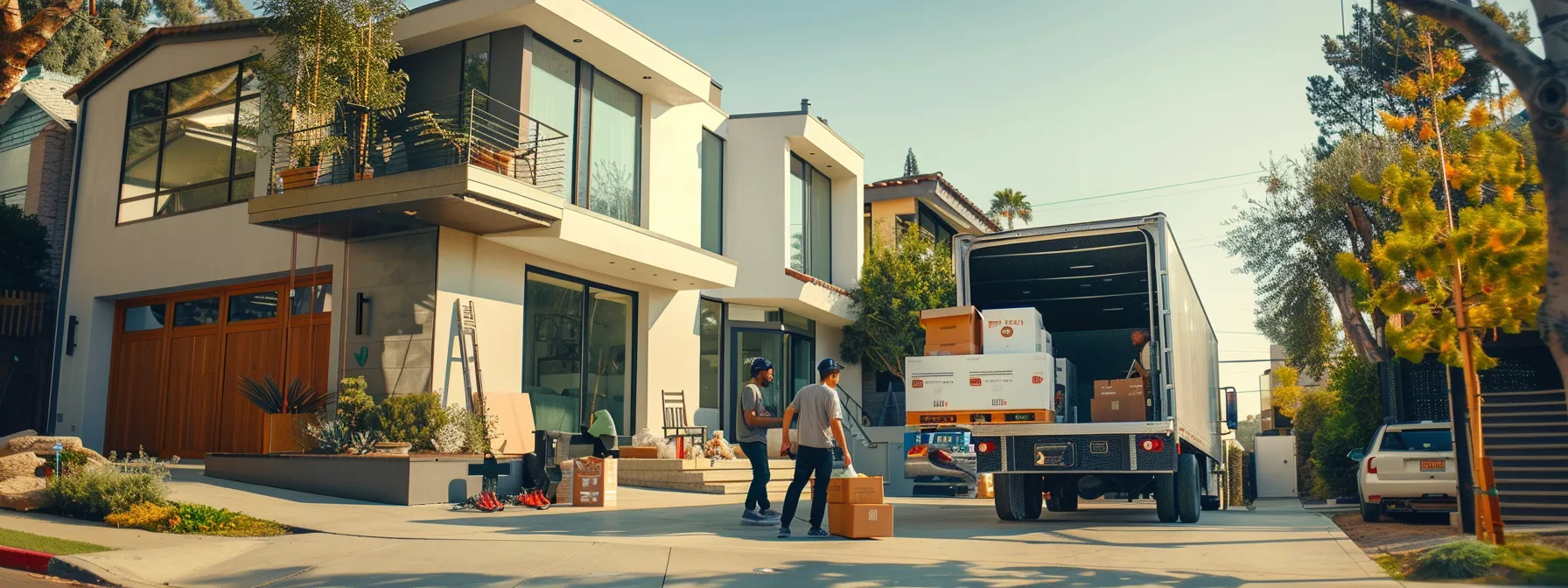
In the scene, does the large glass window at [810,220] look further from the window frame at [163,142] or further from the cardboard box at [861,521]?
the cardboard box at [861,521]

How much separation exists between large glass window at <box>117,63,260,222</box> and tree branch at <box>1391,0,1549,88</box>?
Answer: 1591 cm

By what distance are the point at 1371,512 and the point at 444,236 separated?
12.3 meters

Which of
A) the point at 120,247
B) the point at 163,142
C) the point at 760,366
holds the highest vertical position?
the point at 163,142

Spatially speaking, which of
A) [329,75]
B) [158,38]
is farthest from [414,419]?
[158,38]

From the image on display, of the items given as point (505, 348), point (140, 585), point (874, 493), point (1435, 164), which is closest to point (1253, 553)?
point (874, 493)

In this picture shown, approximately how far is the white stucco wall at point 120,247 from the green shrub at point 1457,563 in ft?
48.0

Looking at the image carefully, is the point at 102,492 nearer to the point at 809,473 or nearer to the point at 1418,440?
the point at 809,473

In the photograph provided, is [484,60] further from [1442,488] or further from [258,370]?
[1442,488]

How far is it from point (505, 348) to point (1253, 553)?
10.5 meters

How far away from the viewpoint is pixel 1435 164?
11086 millimetres

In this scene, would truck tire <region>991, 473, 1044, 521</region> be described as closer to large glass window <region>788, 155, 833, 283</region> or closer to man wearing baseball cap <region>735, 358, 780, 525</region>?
man wearing baseball cap <region>735, 358, 780, 525</region>

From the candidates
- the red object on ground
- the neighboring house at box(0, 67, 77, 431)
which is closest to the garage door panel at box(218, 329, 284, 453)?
the neighboring house at box(0, 67, 77, 431)

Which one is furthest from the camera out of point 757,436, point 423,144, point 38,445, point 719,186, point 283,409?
point 719,186

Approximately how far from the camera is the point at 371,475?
12312 millimetres
